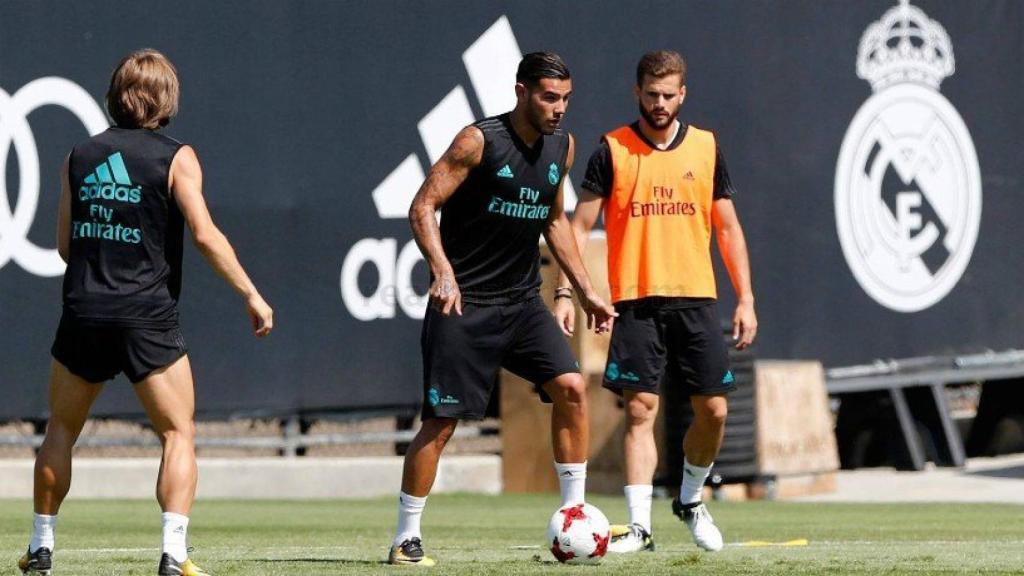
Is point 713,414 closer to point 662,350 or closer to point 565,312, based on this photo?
point 662,350

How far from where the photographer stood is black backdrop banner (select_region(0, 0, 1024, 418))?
42.4ft

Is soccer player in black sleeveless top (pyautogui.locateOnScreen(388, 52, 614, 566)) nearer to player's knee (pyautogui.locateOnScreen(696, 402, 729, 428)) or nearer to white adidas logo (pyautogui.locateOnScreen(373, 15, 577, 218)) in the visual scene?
player's knee (pyautogui.locateOnScreen(696, 402, 729, 428))

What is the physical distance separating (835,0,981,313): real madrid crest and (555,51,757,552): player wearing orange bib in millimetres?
7334

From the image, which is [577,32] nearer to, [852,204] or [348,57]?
[348,57]

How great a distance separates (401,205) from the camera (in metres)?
13.6

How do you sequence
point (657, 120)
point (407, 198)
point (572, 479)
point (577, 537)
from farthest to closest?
1. point (407, 198)
2. point (657, 120)
3. point (572, 479)
4. point (577, 537)

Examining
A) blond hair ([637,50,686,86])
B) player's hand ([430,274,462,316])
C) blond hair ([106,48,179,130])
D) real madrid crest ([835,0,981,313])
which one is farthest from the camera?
real madrid crest ([835,0,981,313])

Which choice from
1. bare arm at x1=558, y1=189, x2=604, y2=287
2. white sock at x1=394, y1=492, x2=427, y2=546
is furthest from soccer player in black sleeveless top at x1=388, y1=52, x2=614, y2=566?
bare arm at x1=558, y1=189, x2=604, y2=287

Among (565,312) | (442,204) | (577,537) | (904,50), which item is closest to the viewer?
(577,537)

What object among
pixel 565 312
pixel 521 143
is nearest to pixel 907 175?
pixel 565 312

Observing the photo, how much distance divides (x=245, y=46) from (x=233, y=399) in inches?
93.8

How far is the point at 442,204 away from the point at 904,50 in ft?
31.6

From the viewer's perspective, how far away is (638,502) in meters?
8.51

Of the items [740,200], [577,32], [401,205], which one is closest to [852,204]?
[740,200]
